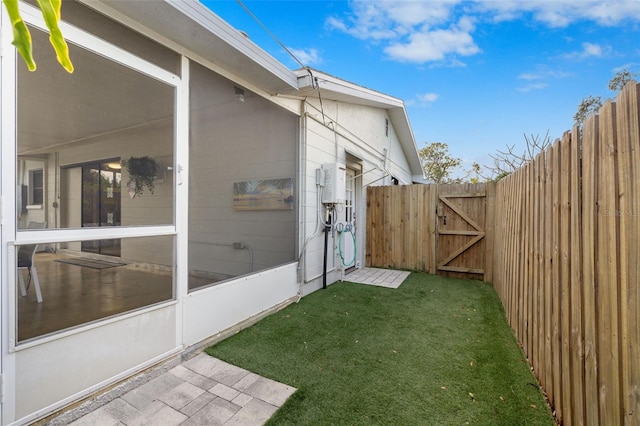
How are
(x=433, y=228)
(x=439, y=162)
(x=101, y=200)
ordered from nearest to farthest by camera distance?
1. (x=101, y=200)
2. (x=433, y=228)
3. (x=439, y=162)

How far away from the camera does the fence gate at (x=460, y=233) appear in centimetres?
602

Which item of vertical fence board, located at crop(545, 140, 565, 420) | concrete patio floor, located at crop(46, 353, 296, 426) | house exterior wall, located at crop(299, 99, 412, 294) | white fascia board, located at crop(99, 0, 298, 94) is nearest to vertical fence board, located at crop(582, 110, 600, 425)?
vertical fence board, located at crop(545, 140, 565, 420)

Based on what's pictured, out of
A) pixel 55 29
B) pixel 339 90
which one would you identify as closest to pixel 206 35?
pixel 55 29

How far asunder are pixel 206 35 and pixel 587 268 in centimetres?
323

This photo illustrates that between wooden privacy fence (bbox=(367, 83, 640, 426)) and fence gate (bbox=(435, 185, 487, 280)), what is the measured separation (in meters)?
3.09

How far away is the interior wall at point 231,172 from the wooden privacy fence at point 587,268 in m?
Answer: 2.94

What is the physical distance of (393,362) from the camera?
8.90ft

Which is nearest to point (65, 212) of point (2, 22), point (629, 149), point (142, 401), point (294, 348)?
point (2, 22)

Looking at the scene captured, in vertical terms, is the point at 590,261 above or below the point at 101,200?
below

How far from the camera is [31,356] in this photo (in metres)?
1.81

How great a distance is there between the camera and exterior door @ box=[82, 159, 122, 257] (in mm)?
2199

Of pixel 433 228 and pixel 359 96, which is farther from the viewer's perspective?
pixel 433 228

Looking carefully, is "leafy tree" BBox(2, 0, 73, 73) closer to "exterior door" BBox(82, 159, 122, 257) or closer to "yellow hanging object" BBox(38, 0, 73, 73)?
"yellow hanging object" BBox(38, 0, 73, 73)

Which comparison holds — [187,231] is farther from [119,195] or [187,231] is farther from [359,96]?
[359,96]
